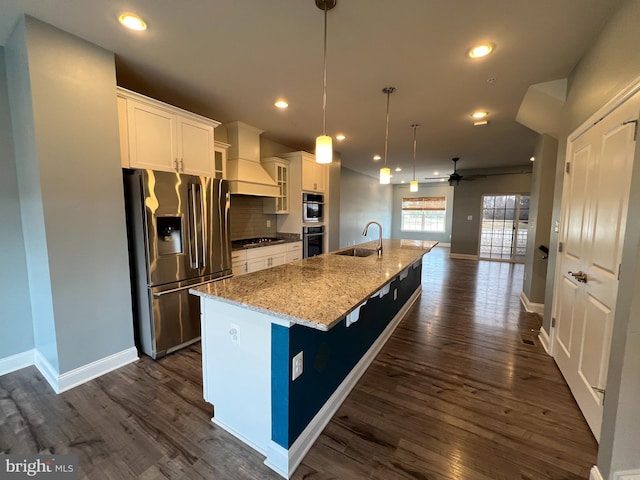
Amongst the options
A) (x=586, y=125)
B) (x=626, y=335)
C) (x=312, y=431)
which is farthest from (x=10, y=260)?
(x=586, y=125)

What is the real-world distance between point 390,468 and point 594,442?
4.28ft

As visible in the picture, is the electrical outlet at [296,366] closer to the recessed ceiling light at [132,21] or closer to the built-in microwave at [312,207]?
the recessed ceiling light at [132,21]

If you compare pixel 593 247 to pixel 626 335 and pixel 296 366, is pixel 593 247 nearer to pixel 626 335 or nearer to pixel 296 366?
pixel 626 335

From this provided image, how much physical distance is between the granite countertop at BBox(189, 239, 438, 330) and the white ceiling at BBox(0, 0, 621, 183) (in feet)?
5.79

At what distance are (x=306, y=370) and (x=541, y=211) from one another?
3.89 meters

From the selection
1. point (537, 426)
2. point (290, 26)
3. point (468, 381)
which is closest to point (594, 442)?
point (537, 426)

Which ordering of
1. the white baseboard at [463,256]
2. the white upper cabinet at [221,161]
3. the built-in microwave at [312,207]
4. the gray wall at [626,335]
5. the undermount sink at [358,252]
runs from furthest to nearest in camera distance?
the white baseboard at [463,256]
the built-in microwave at [312,207]
the white upper cabinet at [221,161]
the undermount sink at [358,252]
the gray wall at [626,335]

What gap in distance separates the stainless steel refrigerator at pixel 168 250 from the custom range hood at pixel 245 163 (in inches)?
32.7

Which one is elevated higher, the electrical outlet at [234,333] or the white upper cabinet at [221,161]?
the white upper cabinet at [221,161]

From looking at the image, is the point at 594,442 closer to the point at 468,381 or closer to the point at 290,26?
the point at 468,381

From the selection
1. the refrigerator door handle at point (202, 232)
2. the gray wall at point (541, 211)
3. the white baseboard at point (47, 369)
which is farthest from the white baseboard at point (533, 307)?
the white baseboard at point (47, 369)

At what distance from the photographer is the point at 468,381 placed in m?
2.24

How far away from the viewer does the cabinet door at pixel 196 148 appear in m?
2.83

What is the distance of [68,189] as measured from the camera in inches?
79.5
